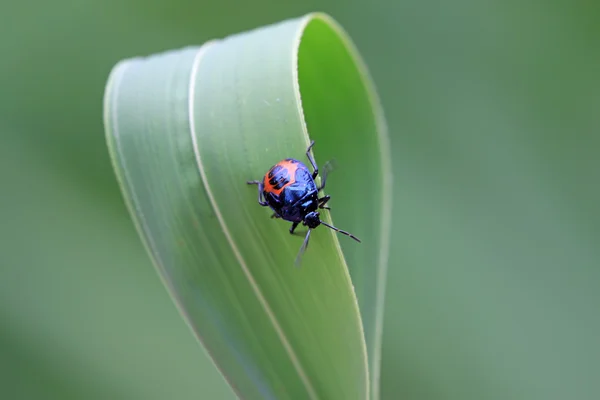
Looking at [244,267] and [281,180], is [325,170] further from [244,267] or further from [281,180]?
[244,267]

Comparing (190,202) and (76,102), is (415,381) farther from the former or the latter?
(76,102)

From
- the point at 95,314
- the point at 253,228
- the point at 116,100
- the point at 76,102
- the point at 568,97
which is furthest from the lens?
the point at 568,97

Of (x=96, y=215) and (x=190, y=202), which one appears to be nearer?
(x=190, y=202)

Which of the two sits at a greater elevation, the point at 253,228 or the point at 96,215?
the point at 96,215

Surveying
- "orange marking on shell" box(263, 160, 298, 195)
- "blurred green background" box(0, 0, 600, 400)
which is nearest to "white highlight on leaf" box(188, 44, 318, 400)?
"orange marking on shell" box(263, 160, 298, 195)

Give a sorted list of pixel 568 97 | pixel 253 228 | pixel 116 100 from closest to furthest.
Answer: pixel 253 228, pixel 116 100, pixel 568 97

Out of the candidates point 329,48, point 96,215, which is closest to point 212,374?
point 96,215

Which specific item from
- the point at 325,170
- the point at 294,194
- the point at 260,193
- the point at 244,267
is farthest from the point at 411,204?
the point at 244,267
